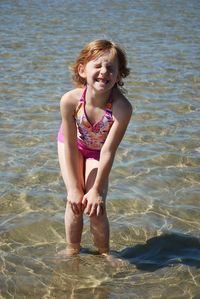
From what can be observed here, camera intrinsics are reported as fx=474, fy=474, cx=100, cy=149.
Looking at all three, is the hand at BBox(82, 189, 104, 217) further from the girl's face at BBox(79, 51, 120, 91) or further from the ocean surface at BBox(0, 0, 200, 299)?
the girl's face at BBox(79, 51, 120, 91)

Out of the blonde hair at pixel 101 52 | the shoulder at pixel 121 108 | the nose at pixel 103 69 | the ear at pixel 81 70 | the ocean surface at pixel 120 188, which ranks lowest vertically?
the ocean surface at pixel 120 188

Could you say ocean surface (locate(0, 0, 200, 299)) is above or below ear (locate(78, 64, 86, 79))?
below

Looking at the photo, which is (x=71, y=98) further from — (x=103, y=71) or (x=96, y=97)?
(x=103, y=71)

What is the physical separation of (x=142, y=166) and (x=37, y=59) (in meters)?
6.86

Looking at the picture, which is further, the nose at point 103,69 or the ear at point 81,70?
the ear at point 81,70

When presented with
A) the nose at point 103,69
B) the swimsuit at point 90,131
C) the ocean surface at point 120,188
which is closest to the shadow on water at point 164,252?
the ocean surface at point 120,188

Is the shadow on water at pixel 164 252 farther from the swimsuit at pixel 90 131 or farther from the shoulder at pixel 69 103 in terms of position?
the shoulder at pixel 69 103

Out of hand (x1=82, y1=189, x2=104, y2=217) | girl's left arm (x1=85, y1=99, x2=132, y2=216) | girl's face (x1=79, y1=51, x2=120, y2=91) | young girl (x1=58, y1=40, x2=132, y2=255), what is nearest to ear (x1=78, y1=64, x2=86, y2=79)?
young girl (x1=58, y1=40, x2=132, y2=255)

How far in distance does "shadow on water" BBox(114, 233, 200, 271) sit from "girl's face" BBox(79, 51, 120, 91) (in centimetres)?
172

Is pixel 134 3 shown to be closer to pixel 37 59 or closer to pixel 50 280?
pixel 37 59

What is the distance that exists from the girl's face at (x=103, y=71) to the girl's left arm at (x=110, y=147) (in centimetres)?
21

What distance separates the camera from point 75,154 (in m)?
4.32

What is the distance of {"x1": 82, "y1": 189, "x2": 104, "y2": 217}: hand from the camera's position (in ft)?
13.7

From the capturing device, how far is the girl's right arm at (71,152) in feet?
13.9
